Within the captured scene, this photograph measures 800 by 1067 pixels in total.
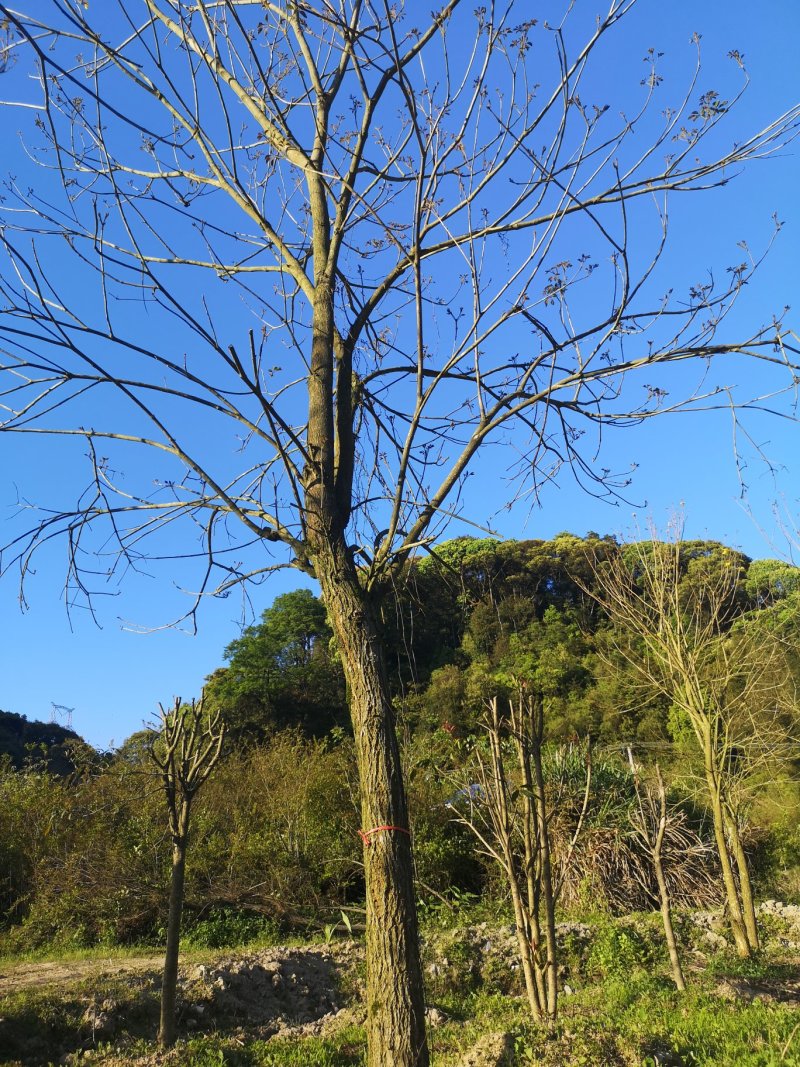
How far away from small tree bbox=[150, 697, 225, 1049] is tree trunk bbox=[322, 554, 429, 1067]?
232 cm

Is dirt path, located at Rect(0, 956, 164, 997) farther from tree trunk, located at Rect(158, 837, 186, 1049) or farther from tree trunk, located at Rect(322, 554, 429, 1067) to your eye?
tree trunk, located at Rect(322, 554, 429, 1067)

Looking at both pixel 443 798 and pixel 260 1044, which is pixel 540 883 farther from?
pixel 443 798

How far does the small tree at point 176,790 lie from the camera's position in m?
4.48

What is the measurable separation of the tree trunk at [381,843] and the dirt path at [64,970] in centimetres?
489

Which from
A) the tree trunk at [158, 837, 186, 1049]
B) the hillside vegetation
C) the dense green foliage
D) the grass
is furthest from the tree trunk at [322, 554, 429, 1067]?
the dense green foliage

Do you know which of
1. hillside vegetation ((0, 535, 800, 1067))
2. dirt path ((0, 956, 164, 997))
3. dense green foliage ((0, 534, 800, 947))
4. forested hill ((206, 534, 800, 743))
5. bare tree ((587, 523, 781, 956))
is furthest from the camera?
forested hill ((206, 534, 800, 743))

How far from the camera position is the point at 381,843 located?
2.41 m

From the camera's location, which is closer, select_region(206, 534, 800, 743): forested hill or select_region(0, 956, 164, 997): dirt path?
select_region(0, 956, 164, 997): dirt path

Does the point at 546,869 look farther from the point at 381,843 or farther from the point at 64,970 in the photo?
the point at 64,970

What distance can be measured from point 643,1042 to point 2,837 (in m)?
9.50

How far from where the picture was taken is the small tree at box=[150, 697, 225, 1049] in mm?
4480

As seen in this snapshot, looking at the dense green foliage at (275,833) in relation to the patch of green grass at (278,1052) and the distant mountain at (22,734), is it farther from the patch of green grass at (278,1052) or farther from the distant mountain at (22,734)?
the distant mountain at (22,734)


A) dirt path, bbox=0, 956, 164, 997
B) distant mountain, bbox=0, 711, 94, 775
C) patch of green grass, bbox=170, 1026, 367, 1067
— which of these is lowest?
patch of green grass, bbox=170, 1026, 367, 1067

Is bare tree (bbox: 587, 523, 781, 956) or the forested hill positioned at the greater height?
the forested hill
